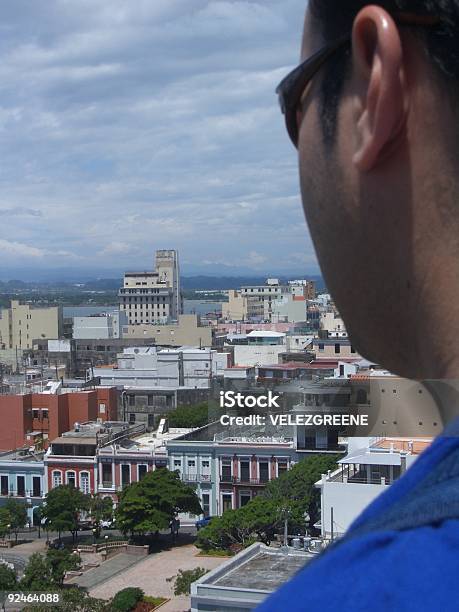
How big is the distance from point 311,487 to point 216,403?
4.80 metres

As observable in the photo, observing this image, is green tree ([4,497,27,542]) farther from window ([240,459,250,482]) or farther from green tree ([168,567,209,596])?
green tree ([168,567,209,596])

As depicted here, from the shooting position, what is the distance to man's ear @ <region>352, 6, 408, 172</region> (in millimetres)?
468

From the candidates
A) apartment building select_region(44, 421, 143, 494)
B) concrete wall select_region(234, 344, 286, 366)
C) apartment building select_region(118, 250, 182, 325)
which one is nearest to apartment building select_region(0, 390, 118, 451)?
apartment building select_region(44, 421, 143, 494)

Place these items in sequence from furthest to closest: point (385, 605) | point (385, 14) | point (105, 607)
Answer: point (105, 607) → point (385, 14) → point (385, 605)

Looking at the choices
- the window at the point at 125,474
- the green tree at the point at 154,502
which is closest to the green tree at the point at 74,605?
the green tree at the point at 154,502

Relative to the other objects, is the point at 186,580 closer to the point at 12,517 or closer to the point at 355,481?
the point at 355,481

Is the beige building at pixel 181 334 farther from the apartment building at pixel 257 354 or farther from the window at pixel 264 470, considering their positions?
the window at pixel 264 470

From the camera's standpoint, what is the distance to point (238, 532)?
10414 millimetres

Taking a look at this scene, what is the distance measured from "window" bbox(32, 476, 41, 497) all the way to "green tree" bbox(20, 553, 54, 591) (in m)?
4.17

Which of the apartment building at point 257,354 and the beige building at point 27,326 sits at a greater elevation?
the beige building at point 27,326

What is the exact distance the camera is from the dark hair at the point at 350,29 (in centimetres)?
48

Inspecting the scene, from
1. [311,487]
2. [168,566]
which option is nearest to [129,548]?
[168,566]

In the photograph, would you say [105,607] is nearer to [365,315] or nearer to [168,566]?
[168,566]

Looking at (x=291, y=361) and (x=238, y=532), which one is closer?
(x=238, y=532)
